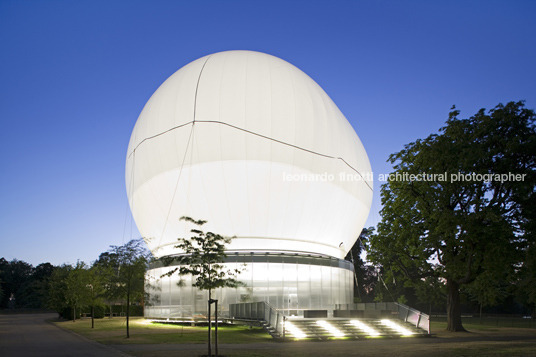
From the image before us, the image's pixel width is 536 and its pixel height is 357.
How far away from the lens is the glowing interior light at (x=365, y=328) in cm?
2100

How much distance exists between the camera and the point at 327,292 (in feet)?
102

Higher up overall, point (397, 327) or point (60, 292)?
point (397, 327)

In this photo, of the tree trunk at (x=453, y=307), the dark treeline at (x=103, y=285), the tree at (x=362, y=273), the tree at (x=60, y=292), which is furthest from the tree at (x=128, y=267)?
the tree at (x=362, y=273)

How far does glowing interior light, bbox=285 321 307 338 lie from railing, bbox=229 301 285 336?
53 cm

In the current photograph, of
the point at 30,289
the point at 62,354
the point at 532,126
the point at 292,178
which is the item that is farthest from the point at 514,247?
the point at 30,289

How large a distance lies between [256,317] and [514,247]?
43.6 ft

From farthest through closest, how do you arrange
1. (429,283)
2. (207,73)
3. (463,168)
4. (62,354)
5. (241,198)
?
1. (429,283)
2. (207,73)
3. (241,198)
4. (463,168)
5. (62,354)

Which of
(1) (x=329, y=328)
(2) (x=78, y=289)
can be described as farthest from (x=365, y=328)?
(2) (x=78, y=289)

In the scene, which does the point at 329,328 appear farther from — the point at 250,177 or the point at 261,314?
the point at 250,177

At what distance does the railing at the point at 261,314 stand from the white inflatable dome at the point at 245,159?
4.32m

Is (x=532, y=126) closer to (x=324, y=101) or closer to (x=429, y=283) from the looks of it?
(x=324, y=101)

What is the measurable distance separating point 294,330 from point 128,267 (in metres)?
8.79

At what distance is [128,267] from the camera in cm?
2228

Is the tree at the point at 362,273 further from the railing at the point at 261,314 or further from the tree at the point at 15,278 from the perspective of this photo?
the tree at the point at 15,278
